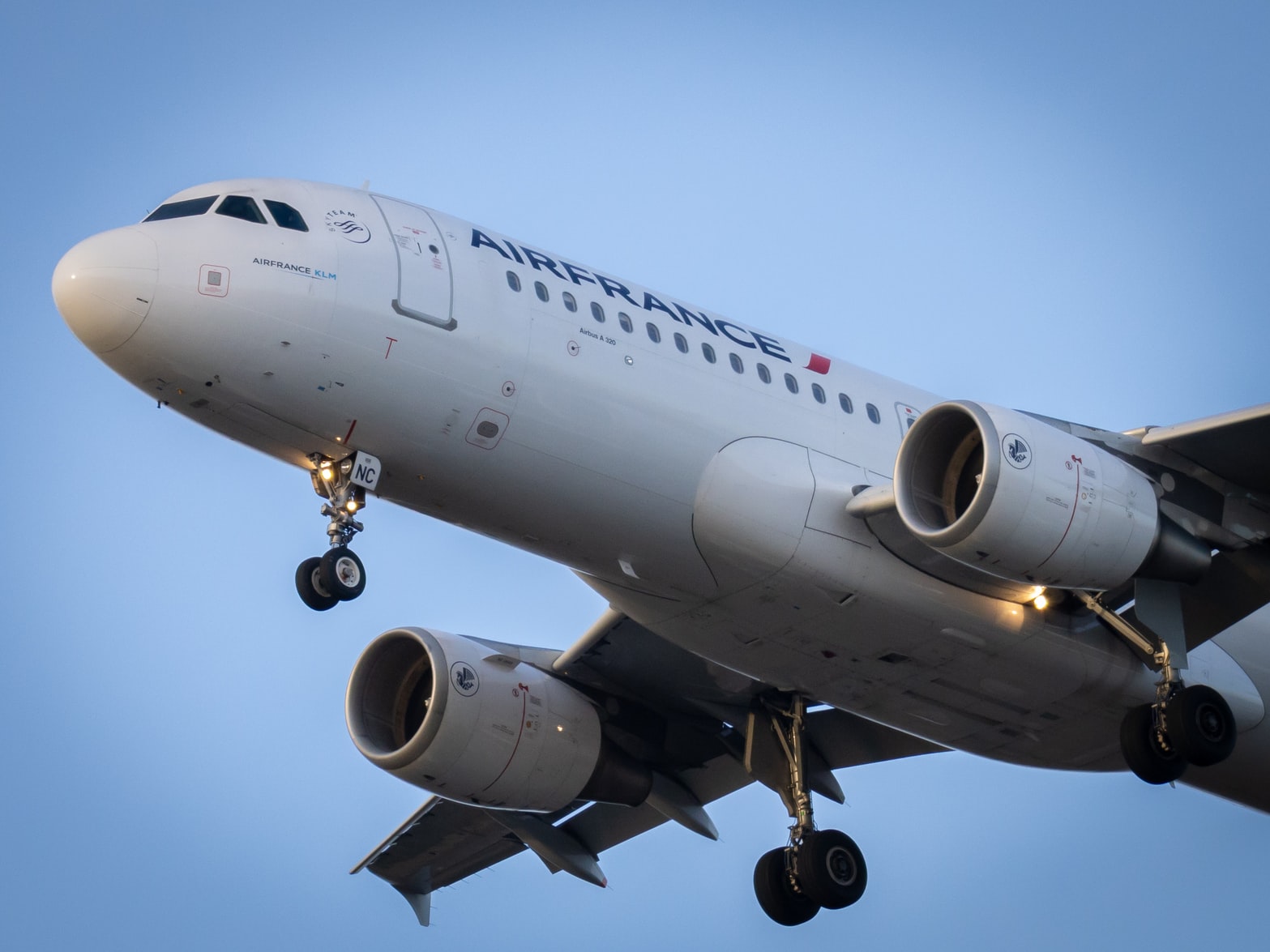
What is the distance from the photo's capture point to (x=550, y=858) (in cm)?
2278

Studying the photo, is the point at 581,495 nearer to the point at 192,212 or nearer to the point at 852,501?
the point at 852,501

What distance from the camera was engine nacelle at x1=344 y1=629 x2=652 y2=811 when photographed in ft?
66.7

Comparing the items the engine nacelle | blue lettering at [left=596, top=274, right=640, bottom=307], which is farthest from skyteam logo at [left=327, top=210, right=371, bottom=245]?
the engine nacelle

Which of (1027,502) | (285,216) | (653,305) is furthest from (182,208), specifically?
(1027,502)

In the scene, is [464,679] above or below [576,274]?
below

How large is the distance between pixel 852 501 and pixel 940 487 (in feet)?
2.95

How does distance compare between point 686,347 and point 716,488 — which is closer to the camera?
point 716,488

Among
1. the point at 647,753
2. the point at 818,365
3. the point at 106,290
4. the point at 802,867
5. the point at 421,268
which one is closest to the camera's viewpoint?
the point at 106,290

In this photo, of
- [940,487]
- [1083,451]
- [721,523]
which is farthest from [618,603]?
[1083,451]

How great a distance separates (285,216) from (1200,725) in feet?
32.3

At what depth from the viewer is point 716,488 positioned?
57.2ft

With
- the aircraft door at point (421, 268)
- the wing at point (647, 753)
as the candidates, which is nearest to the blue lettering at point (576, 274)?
the aircraft door at point (421, 268)

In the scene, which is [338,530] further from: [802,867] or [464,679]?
[802,867]

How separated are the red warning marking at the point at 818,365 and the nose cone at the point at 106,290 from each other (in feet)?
22.1
